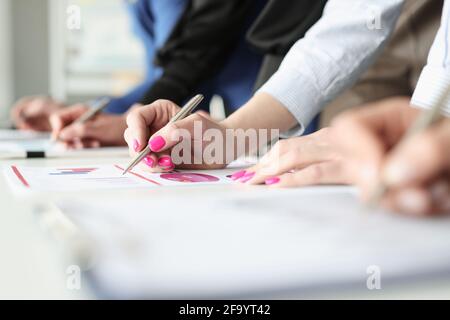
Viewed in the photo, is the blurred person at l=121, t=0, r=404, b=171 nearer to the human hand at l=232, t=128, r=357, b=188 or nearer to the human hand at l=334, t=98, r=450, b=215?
the human hand at l=232, t=128, r=357, b=188

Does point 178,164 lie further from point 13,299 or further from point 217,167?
point 13,299

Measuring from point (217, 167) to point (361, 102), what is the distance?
1.66 ft

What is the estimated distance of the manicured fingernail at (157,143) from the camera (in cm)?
52

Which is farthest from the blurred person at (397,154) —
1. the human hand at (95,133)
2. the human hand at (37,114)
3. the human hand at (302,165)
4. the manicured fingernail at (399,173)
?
the human hand at (37,114)

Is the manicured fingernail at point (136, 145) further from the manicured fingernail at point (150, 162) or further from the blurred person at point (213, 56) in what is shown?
the blurred person at point (213, 56)

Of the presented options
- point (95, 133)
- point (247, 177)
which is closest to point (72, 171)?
point (247, 177)

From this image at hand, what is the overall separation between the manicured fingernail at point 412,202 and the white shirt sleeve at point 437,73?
20cm

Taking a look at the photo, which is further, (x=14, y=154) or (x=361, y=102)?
(x=361, y=102)

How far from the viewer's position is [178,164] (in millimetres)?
570

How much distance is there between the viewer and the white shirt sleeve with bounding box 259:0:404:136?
0.64 meters
